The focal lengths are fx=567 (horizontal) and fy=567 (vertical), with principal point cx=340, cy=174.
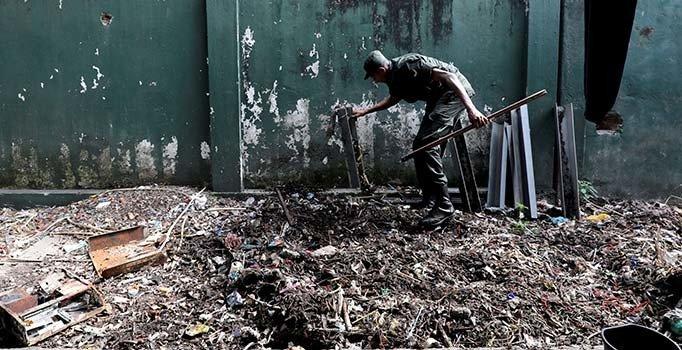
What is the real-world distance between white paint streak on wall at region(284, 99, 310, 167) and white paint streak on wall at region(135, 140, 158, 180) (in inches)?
59.0

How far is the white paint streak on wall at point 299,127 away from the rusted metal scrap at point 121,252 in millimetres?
1979

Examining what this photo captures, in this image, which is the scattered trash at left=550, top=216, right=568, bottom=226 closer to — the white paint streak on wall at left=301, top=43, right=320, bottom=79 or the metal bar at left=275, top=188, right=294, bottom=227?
the metal bar at left=275, top=188, right=294, bottom=227

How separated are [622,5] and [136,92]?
5.05 metres

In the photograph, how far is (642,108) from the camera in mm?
6148

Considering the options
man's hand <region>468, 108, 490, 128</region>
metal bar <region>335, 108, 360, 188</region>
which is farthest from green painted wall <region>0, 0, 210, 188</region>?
man's hand <region>468, 108, 490, 128</region>

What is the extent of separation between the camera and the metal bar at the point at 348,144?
589 centimetres

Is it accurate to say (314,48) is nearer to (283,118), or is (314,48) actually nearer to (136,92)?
(283,118)

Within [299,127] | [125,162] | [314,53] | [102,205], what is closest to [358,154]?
[299,127]

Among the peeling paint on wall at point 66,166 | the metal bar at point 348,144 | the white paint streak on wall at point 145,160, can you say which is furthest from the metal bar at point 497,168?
the peeling paint on wall at point 66,166

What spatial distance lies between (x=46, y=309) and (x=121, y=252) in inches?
40.1

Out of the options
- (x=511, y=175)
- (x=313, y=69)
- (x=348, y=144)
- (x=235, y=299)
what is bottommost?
(x=235, y=299)

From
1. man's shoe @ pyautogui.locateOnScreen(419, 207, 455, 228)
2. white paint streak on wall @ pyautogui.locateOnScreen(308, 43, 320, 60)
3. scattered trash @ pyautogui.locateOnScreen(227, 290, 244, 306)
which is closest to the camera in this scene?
scattered trash @ pyautogui.locateOnScreen(227, 290, 244, 306)

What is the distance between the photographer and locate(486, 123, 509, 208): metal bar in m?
5.88

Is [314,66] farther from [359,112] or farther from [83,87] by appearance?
[83,87]
